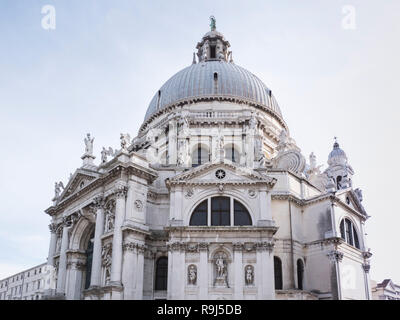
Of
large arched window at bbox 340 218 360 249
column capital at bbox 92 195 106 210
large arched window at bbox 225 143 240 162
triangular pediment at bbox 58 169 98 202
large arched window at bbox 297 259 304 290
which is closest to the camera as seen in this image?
column capital at bbox 92 195 106 210

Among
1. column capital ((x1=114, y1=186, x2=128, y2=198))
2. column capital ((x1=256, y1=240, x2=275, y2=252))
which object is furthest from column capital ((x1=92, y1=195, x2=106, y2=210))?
column capital ((x1=256, y1=240, x2=275, y2=252))

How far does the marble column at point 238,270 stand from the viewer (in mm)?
30422

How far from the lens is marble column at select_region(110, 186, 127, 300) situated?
102ft

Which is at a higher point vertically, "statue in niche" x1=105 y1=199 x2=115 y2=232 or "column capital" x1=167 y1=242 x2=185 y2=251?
"statue in niche" x1=105 y1=199 x2=115 y2=232

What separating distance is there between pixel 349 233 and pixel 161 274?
52.2 ft

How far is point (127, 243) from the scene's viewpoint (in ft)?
105

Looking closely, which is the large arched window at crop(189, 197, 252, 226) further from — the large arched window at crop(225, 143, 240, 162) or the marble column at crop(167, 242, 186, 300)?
the large arched window at crop(225, 143, 240, 162)

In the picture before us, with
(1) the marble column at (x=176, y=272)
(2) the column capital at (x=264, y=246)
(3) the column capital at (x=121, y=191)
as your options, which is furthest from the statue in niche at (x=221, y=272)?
(3) the column capital at (x=121, y=191)

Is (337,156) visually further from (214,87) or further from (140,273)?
(140,273)

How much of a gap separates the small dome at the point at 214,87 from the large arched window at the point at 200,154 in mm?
5509

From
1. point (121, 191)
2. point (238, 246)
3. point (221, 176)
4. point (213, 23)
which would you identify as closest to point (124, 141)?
point (121, 191)

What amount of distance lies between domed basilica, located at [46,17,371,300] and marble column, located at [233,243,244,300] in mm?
66

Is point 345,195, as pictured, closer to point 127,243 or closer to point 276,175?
point 276,175
